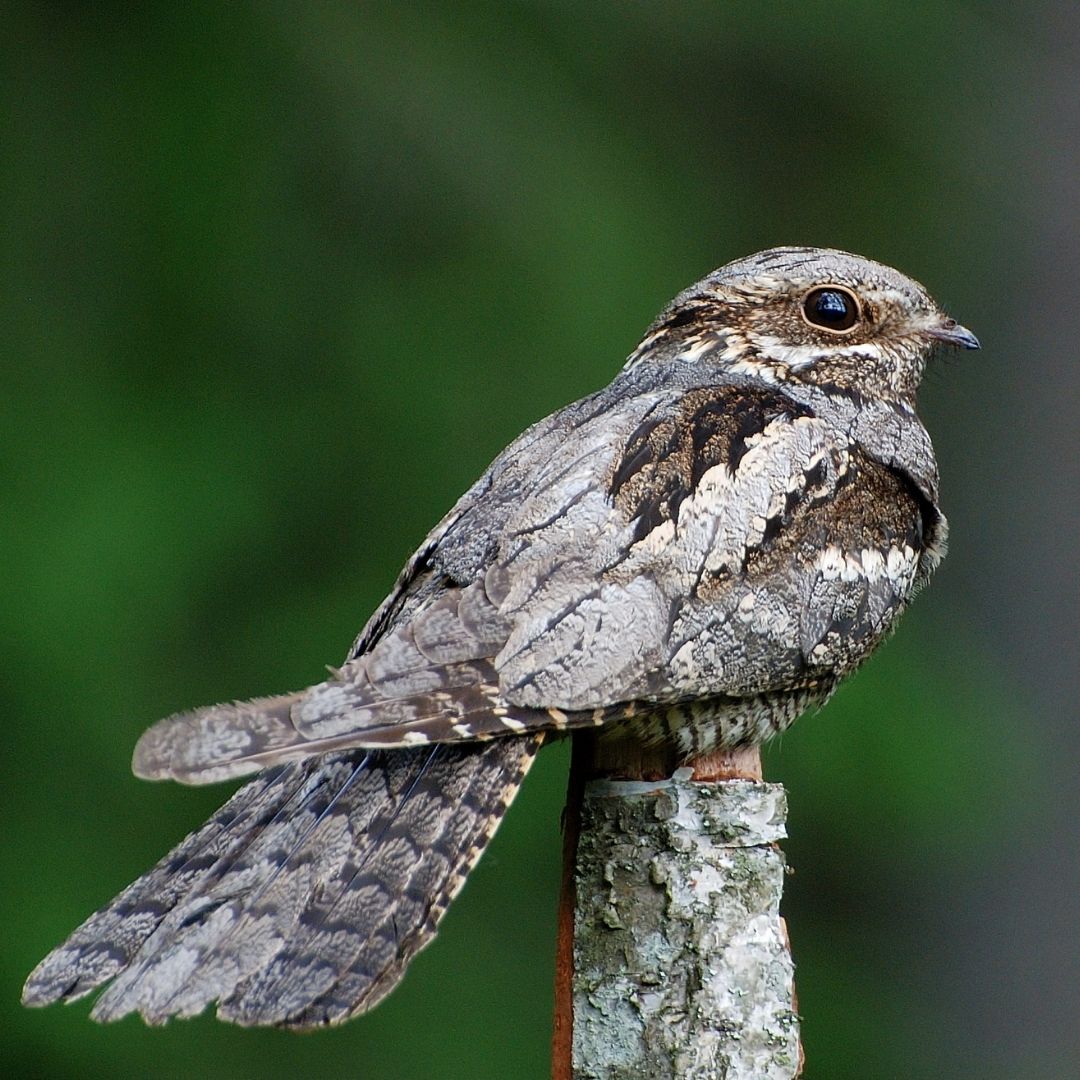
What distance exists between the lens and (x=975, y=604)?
6293mm

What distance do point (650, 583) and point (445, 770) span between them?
481 mm

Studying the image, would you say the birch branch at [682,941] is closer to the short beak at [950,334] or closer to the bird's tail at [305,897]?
the bird's tail at [305,897]

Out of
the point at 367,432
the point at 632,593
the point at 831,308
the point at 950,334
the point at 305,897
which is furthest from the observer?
the point at 367,432

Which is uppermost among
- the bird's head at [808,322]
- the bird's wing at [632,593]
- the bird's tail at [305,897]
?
the bird's head at [808,322]

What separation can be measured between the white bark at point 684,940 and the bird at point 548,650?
7.7 inches

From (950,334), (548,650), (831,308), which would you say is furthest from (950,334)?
(548,650)

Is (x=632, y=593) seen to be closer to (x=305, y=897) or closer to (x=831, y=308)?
(x=305, y=897)

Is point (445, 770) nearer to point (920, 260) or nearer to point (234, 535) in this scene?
point (234, 535)

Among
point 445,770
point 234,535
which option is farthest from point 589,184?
point 445,770

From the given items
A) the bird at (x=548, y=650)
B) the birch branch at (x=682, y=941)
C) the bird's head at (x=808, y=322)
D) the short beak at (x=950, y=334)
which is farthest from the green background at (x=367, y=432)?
the birch branch at (x=682, y=941)

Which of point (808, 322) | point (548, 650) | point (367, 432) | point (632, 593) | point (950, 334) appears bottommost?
point (548, 650)

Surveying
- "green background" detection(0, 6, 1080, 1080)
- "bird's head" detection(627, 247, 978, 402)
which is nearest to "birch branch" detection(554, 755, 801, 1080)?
"bird's head" detection(627, 247, 978, 402)

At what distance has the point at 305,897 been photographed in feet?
7.49

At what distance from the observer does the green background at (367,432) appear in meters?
4.88
